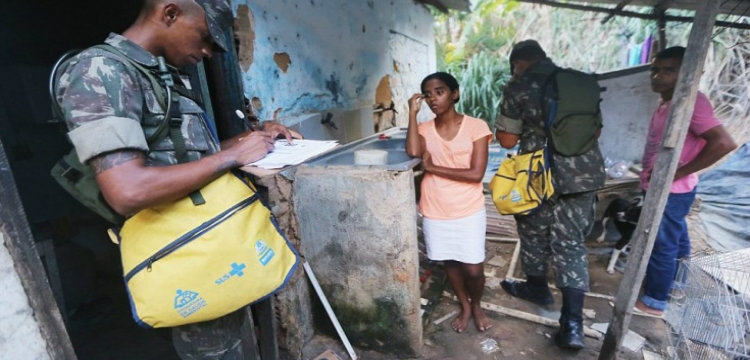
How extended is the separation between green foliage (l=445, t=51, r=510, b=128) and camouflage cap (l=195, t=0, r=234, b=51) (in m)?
7.52

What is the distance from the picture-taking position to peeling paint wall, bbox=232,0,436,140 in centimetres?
228

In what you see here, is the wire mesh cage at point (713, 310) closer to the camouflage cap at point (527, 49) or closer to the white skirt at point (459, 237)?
the white skirt at point (459, 237)

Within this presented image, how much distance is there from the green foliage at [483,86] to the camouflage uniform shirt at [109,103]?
786cm

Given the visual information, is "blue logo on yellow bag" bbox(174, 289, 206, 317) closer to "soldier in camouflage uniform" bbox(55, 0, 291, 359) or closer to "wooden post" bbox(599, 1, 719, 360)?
"soldier in camouflage uniform" bbox(55, 0, 291, 359)

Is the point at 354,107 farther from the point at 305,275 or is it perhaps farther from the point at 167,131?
the point at 167,131

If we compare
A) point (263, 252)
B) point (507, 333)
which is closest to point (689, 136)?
point (507, 333)

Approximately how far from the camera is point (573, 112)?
91.9 inches

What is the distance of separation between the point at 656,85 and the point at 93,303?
194 inches

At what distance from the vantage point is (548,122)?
2.44 m

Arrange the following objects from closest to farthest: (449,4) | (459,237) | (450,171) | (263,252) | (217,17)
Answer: (263,252) < (217,17) < (450,171) < (459,237) < (449,4)

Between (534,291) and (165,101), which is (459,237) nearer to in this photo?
(534,291)

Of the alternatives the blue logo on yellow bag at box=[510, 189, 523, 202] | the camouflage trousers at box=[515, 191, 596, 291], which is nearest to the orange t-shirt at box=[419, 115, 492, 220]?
→ the blue logo on yellow bag at box=[510, 189, 523, 202]

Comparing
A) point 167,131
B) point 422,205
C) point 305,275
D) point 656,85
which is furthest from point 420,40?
point 167,131

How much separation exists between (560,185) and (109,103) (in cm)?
261
